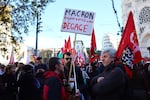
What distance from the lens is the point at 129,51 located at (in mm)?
7559

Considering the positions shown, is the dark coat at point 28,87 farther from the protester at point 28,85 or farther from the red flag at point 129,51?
the red flag at point 129,51

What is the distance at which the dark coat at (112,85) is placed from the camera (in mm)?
5398

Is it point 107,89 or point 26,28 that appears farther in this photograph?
point 26,28

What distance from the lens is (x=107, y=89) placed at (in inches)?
212

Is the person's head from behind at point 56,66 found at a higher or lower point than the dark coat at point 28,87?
higher

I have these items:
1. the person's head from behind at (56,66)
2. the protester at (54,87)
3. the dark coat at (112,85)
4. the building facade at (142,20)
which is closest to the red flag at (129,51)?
the person's head from behind at (56,66)

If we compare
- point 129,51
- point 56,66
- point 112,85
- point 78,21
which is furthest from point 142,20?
point 112,85

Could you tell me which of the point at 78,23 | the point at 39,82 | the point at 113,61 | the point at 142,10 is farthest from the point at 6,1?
the point at 142,10

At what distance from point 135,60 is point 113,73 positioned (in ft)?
6.88

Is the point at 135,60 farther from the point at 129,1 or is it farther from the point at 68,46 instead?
the point at 129,1

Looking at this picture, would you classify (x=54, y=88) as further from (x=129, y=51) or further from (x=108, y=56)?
(x=129, y=51)

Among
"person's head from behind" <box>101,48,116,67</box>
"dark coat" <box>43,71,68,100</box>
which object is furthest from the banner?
"person's head from behind" <box>101,48,116,67</box>

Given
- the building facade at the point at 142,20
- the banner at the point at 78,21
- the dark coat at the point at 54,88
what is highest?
the building facade at the point at 142,20

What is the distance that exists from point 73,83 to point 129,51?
1441mm
